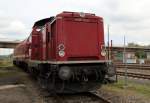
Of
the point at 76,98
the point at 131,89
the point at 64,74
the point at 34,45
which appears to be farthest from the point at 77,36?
the point at 34,45

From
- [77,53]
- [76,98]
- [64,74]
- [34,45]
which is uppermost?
[34,45]

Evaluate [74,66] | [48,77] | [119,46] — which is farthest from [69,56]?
[119,46]

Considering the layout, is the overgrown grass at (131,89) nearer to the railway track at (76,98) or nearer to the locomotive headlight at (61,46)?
the railway track at (76,98)


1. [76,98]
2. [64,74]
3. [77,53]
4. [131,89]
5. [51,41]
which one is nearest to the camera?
[64,74]

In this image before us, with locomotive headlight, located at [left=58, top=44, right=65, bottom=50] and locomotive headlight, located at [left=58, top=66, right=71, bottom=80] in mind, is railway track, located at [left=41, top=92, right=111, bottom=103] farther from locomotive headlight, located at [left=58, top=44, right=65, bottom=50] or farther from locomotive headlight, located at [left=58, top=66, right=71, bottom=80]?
locomotive headlight, located at [left=58, top=44, right=65, bottom=50]

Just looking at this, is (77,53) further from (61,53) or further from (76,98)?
(76,98)

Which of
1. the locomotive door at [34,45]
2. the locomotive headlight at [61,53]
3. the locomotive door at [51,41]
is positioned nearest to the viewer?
the locomotive headlight at [61,53]

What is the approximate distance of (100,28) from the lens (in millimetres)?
12242

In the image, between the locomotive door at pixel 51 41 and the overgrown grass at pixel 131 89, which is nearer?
the locomotive door at pixel 51 41

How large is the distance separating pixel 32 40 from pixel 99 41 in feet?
18.7

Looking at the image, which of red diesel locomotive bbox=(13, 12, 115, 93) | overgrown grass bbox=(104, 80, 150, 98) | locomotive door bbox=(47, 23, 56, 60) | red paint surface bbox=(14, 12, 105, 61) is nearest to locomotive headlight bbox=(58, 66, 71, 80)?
red diesel locomotive bbox=(13, 12, 115, 93)

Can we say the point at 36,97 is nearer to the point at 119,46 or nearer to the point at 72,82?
the point at 72,82

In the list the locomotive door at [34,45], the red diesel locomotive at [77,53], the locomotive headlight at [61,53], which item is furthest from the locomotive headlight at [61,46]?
the locomotive door at [34,45]

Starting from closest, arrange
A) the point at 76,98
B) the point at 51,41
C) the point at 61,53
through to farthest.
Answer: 1. the point at 61,53
2. the point at 76,98
3. the point at 51,41
